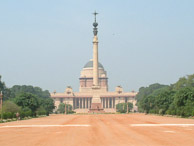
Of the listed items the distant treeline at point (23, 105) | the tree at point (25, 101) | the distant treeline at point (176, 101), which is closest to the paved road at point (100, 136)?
the distant treeline at point (23, 105)

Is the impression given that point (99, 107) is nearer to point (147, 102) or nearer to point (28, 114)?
point (147, 102)

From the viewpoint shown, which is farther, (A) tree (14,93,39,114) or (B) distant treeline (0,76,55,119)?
(A) tree (14,93,39,114)

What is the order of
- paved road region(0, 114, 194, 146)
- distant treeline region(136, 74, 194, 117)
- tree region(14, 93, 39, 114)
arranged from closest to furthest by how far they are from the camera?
1. paved road region(0, 114, 194, 146)
2. distant treeline region(136, 74, 194, 117)
3. tree region(14, 93, 39, 114)

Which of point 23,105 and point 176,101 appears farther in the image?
point 23,105

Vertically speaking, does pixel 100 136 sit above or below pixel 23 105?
below

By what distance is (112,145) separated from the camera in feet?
64.8

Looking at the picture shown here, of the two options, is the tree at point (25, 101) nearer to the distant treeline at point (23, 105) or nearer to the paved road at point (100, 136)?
the distant treeline at point (23, 105)

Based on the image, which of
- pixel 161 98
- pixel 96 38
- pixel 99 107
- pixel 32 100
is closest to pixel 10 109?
pixel 32 100

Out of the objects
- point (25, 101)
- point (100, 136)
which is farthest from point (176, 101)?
point (100, 136)

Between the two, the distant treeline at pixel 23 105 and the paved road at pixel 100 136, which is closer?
the paved road at pixel 100 136

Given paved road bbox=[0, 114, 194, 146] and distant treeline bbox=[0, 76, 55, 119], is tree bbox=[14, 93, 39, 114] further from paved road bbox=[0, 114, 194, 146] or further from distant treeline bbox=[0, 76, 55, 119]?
paved road bbox=[0, 114, 194, 146]

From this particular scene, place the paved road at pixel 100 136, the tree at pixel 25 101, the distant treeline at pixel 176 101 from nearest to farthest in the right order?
the paved road at pixel 100 136
the distant treeline at pixel 176 101
the tree at pixel 25 101

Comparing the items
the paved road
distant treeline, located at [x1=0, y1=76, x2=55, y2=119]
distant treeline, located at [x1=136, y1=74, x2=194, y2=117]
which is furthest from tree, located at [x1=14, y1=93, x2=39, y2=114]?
the paved road

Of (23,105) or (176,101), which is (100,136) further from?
(23,105)
